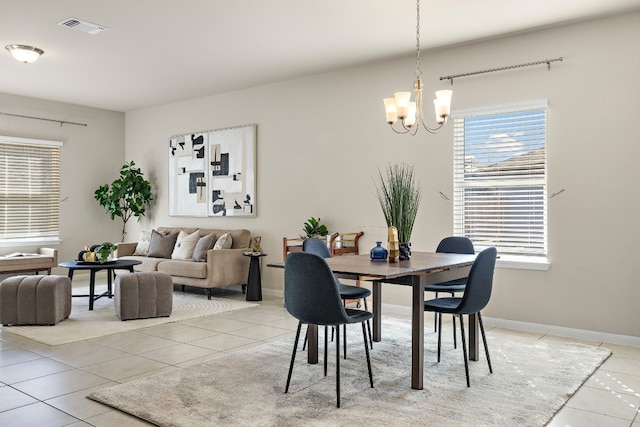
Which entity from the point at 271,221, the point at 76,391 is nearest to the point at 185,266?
the point at 271,221

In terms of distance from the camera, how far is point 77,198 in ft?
27.4

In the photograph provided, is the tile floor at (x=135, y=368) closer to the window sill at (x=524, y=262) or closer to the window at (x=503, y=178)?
→ the window sill at (x=524, y=262)

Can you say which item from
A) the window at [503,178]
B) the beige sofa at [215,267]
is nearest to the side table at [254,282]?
the beige sofa at [215,267]

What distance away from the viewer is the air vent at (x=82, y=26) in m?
4.62

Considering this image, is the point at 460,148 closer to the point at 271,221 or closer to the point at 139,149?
the point at 271,221

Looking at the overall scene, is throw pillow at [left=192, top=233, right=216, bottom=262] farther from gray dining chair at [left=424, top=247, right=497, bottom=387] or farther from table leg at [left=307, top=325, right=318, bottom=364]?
gray dining chair at [left=424, top=247, right=497, bottom=387]

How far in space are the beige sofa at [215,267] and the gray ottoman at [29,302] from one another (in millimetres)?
1861

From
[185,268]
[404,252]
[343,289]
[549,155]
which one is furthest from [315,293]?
[185,268]

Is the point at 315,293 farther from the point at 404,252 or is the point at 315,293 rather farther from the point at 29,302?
the point at 29,302

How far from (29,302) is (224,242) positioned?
2.46 meters

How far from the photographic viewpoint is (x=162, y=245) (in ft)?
24.6

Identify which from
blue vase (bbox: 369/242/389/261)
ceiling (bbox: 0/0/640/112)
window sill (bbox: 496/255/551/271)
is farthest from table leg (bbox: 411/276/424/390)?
ceiling (bbox: 0/0/640/112)

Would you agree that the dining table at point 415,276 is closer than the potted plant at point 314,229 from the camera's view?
Yes

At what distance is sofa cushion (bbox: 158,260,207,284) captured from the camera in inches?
256
